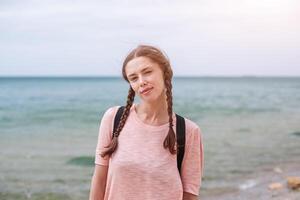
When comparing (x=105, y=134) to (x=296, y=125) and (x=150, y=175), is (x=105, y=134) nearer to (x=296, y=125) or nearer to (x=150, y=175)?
(x=150, y=175)

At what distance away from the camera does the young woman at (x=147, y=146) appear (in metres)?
2.24

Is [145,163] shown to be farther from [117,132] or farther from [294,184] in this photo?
[294,184]

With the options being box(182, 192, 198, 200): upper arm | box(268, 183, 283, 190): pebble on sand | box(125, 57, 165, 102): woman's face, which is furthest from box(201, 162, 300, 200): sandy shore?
box(125, 57, 165, 102): woman's face

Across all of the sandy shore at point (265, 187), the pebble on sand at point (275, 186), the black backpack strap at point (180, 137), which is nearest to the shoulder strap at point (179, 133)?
the black backpack strap at point (180, 137)

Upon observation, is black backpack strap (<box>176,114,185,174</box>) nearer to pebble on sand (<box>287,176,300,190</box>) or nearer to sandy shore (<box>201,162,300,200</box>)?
sandy shore (<box>201,162,300,200</box>)

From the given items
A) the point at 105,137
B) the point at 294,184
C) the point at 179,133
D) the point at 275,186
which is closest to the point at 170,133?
the point at 179,133

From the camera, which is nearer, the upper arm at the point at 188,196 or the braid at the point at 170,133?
the braid at the point at 170,133

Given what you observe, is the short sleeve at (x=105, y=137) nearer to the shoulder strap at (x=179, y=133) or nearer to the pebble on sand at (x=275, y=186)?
the shoulder strap at (x=179, y=133)

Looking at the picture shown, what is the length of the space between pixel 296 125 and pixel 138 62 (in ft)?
74.2

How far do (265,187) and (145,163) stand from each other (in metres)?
8.49

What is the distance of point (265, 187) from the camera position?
404 inches

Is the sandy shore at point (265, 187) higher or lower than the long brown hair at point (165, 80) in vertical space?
lower

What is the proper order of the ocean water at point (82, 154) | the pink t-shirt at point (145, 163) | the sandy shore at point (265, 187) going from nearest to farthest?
1. the pink t-shirt at point (145, 163)
2. the sandy shore at point (265, 187)
3. the ocean water at point (82, 154)

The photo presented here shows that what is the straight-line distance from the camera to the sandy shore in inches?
→ 359
